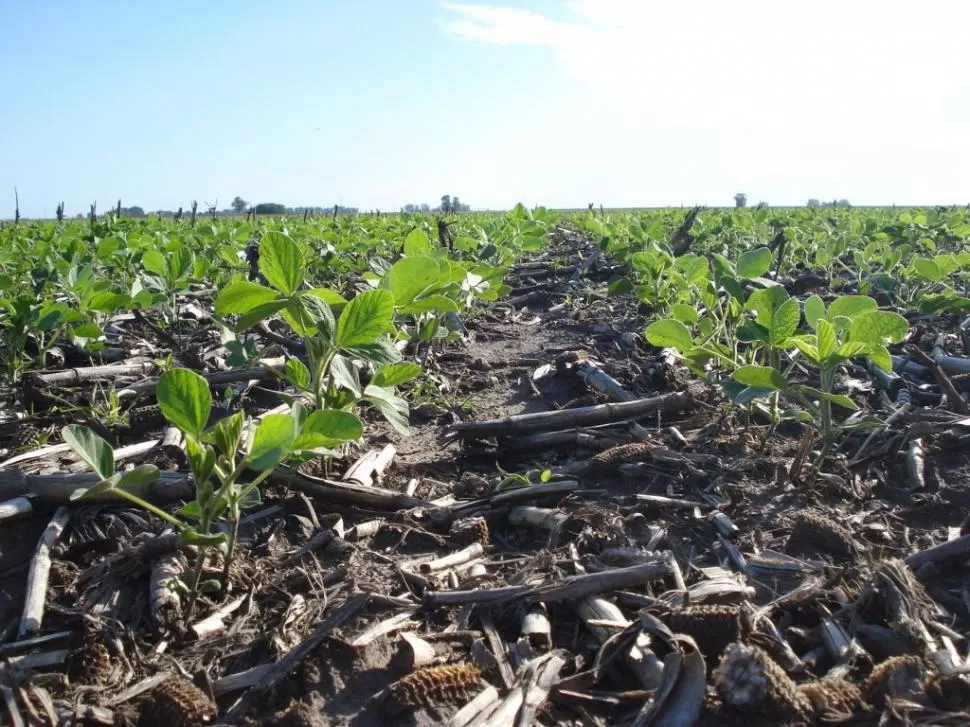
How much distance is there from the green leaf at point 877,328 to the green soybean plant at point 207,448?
1269mm

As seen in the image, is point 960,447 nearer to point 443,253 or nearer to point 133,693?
point 443,253

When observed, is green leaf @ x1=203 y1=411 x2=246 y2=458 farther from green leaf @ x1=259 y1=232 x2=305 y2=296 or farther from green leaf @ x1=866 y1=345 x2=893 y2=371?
green leaf @ x1=866 y1=345 x2=893 y2=371

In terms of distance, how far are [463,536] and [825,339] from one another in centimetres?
103

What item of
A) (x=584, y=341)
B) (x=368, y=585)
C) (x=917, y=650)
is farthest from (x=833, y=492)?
(x=584, y=341)

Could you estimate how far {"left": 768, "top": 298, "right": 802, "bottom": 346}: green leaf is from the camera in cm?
211

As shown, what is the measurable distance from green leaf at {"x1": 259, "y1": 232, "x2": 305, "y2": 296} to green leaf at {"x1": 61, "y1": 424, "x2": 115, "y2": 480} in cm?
53

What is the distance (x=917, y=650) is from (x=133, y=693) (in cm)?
139

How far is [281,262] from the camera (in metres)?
1.80

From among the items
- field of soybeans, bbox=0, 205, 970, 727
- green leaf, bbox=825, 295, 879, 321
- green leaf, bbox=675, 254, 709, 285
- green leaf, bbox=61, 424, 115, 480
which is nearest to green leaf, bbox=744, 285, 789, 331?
field of soybeans, bbox=0, 205, 970, 727

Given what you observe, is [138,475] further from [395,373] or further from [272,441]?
[395,373]

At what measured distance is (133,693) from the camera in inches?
52.1

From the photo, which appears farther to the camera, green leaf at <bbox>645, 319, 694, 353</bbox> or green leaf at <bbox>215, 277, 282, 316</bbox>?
green leaf at <bbox>645, 319, 694, 353</bbox>

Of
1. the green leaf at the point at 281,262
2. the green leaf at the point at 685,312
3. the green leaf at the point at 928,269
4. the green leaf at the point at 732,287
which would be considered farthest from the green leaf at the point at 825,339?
the green leaf at the point at 928,269

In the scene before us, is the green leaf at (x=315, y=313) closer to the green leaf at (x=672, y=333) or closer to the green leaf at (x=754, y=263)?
the green leaf at (x=672, y=333)
